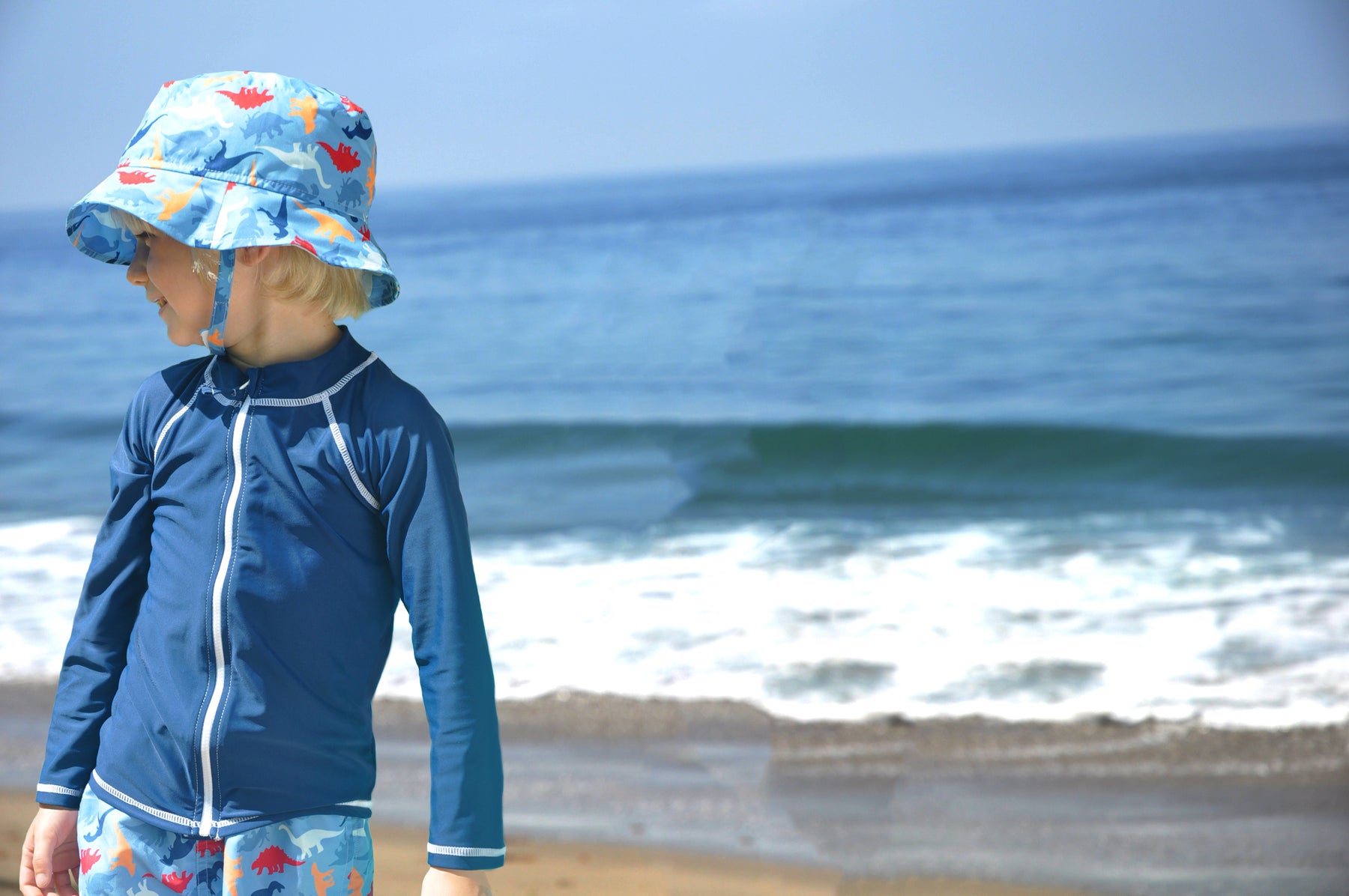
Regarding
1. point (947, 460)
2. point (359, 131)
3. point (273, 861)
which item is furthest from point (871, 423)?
point (273, 861)

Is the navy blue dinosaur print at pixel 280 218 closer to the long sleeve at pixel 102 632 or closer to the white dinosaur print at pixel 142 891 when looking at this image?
the long sleeve at pixel 102 632

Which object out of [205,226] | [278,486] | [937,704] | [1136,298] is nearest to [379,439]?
[278,486]

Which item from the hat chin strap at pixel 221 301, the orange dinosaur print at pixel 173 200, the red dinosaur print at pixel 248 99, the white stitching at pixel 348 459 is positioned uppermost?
the red dinosaur print at pixel 248 99

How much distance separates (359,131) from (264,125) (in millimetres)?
111

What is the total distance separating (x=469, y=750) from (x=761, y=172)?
21242 millimetres

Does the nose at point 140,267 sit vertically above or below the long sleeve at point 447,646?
above

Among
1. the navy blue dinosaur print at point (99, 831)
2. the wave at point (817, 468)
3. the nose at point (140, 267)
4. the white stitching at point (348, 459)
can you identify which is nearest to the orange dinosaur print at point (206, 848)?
the navy blue dinosaur print at point (99, 831)

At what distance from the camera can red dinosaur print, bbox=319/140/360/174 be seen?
130cm

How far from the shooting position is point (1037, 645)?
480 centimetres

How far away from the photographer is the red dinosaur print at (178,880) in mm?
1276

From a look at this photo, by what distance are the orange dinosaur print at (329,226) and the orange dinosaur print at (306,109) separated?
0.09m

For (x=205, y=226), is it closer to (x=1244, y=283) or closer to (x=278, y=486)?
(x=278, y=486)

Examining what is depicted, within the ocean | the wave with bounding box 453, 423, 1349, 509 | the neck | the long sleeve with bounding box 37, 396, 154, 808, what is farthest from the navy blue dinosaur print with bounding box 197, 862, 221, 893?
the wave with bounding box 453, 423, 1349, 509

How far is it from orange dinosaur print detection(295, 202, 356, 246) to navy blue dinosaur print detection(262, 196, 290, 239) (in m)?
0.02
